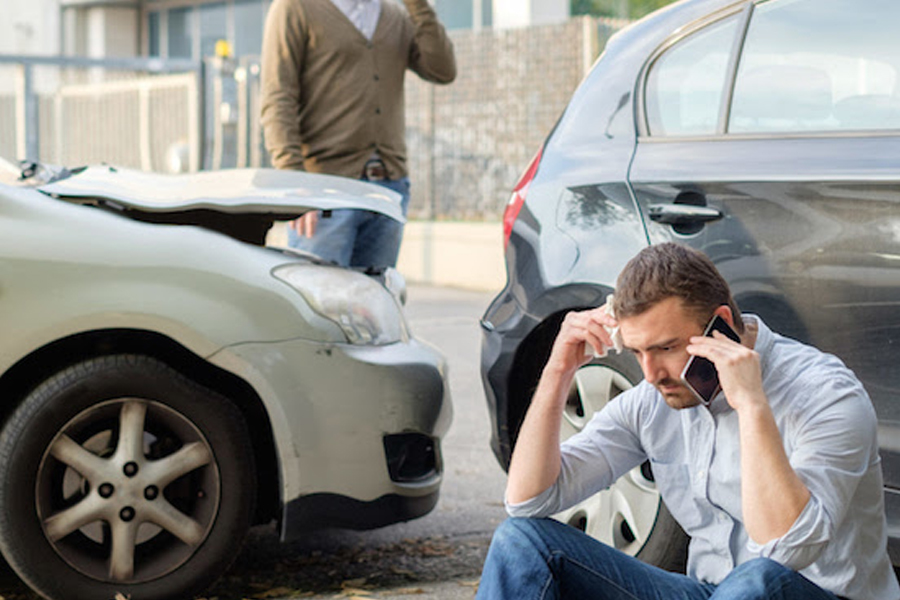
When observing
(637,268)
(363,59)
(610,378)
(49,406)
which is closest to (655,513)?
(610,378)

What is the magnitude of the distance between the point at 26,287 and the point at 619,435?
66.4 inches

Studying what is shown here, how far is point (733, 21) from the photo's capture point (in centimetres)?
402

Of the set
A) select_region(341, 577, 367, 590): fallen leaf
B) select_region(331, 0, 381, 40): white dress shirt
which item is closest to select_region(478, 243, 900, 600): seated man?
select_region(341, 577, 367, 590): fallen leaf

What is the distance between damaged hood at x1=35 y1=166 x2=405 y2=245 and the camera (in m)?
4.35

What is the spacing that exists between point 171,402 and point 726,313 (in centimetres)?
175

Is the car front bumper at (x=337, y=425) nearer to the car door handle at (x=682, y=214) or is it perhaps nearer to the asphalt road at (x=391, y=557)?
the asphalt road at (x=391, y=557)

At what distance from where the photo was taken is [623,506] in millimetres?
3982

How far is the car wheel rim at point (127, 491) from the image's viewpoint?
3.95 metres

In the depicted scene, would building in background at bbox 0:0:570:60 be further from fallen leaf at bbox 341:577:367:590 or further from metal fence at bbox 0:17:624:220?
fallen leaf at bbox 341:577:367:590

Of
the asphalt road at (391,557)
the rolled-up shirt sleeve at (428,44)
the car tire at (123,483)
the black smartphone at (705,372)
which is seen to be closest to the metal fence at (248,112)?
the rolled-up shirt sleeve at (428,44)

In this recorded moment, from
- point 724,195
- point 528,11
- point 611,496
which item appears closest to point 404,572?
point 611,496

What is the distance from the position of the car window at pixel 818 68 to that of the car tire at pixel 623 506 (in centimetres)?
72

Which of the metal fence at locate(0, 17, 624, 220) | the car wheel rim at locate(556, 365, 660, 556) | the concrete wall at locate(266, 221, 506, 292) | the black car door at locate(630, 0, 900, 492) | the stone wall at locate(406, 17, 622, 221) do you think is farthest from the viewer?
the metal fence at locate(0, 17, 624, 220)

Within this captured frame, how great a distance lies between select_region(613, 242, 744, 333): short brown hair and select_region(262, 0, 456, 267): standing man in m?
2.77
